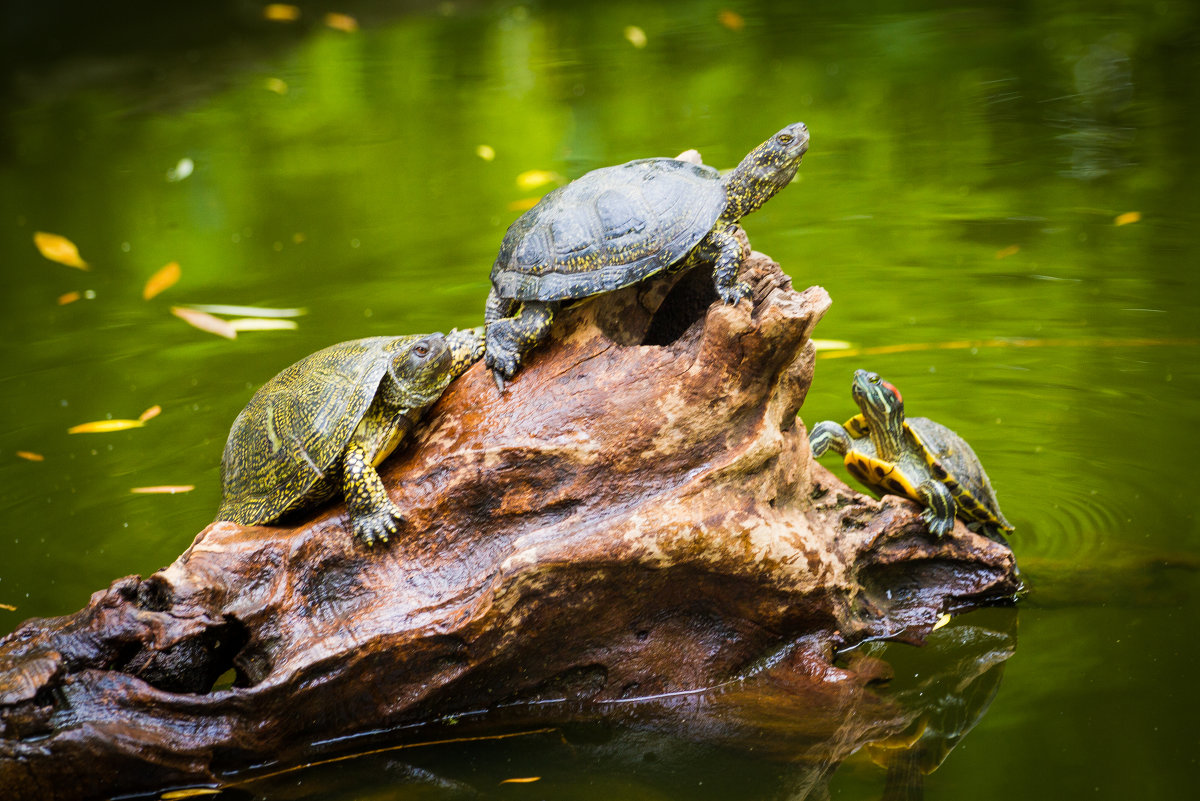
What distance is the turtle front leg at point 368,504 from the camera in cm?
282

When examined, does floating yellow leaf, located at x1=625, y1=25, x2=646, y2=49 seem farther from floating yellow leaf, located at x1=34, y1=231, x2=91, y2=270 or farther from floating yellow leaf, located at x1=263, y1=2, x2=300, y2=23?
floating yellow leaf, located at x1=34, y1=231, x2=91, y2=270

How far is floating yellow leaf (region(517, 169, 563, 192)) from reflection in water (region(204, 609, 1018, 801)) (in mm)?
5095

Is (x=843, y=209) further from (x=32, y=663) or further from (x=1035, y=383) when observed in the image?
(x=32, y=663)

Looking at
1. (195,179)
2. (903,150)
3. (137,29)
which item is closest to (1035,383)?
(903,150)

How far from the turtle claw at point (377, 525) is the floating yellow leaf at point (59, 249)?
487 cm

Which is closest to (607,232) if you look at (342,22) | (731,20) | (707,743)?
(707,743)

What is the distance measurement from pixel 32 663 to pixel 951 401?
3.36m

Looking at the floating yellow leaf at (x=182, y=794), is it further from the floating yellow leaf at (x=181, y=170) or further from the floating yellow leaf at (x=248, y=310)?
the floating yellow leaf at (x=181, y=170)

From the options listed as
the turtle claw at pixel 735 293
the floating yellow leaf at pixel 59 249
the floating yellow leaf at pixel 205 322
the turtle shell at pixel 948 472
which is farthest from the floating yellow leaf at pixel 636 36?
the turtle claw at pixel 735 293

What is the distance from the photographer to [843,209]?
21.7ft

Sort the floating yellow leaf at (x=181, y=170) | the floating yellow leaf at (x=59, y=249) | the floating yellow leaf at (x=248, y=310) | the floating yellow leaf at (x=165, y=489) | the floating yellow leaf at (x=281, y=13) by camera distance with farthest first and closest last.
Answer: the floating yellow leaf at (x=281, y=13), the floating yellow leaf at (x=181, y=170), the floating yellow leaf at (x=59, y=249), the floating yellow leaf at (x=248, y=310), the floating yellow leaf at (x=165, y=489)

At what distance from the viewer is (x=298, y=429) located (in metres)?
2.98

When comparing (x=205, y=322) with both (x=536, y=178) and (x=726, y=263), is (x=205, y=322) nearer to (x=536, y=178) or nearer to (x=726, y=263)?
(x=536, y=178)

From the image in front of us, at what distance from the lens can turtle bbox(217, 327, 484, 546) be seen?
285 cm
